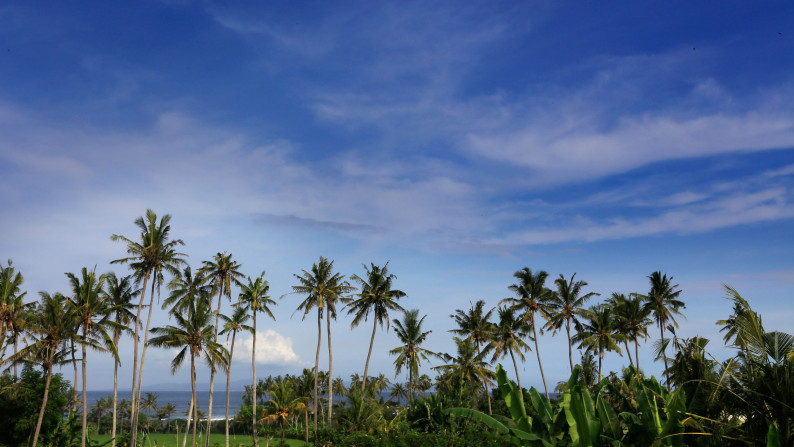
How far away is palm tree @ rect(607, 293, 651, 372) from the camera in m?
57.3

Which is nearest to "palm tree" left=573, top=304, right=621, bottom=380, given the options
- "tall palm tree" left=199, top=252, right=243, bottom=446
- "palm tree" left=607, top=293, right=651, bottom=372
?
"palm tree" left=607, top=293, right=651, bottom=372

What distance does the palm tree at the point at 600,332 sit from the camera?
56.1 metres

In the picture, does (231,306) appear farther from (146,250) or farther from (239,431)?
(239,431)

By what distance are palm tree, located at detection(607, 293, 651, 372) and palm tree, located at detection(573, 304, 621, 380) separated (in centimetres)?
105

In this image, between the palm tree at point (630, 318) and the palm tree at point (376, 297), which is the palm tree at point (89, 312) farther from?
the palm tree at point (630, 318)

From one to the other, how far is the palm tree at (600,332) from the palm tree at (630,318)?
1054 millimetres

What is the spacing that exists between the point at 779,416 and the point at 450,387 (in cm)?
3928

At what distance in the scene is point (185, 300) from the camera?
5331cm

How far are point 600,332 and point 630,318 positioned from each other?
13.4ft

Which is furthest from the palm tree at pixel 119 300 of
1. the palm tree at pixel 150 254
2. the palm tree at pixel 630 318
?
the palm tree at pixel 630 318

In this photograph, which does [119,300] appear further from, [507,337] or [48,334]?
[507,337]

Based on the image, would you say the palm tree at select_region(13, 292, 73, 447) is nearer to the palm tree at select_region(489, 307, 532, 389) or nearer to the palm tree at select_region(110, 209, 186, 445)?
the palm tree at select_region(110, 209, 186, 445)

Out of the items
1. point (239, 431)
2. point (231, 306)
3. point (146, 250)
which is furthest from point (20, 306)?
point (239, 431)

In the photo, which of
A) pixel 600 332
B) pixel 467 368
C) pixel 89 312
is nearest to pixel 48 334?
pixel 89 312
